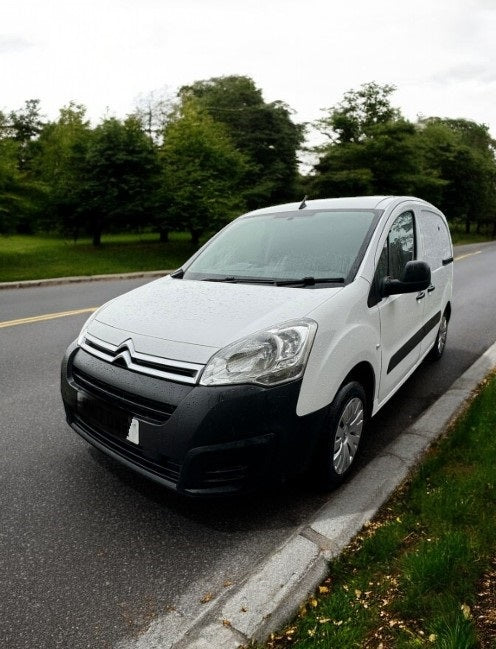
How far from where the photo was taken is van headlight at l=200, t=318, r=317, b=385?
2469mm

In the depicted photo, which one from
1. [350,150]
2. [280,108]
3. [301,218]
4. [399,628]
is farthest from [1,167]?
[280,108]

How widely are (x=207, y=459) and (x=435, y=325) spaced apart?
3.53 m

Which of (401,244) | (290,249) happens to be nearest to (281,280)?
(290,249)

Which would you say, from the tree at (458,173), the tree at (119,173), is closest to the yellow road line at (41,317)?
the tree at (119,173)

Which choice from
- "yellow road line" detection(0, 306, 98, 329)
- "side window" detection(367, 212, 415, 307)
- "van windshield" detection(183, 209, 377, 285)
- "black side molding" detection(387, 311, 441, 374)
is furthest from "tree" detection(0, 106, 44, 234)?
"side window" detection(367, 212, 415, 307)

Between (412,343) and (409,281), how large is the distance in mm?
980

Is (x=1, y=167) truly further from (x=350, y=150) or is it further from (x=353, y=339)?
(x=350, y=150)

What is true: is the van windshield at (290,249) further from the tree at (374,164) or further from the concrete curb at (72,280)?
the tree at (374,164)

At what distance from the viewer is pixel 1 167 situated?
581 inches

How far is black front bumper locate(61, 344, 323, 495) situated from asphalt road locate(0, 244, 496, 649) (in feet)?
1.25

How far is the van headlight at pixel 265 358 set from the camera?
247 cm

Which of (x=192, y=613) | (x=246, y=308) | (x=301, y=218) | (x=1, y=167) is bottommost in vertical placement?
(x=192, y=613)

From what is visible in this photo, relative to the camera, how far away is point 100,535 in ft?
8.81

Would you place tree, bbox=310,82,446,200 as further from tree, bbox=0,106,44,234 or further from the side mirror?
the side mirror
